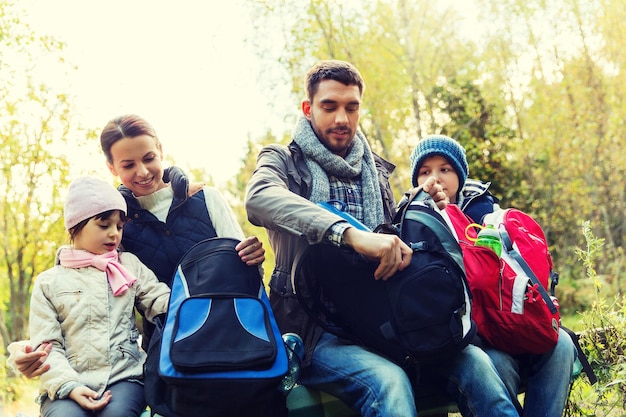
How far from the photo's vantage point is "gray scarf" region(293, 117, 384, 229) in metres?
2.80

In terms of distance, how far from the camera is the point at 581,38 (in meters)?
11.2

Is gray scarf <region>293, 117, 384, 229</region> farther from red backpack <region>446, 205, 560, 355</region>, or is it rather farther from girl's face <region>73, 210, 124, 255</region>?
girl's face <region>73, 210, 124, 255</region>

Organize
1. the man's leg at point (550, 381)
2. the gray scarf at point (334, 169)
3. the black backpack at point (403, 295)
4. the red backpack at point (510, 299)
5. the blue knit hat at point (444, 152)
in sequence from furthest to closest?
the blue knit hat at point (444, 152)
the gray scarf at point (334, 169)
the man's leg at point (550, 381)
the red backpack at point (510, 299)
the black backpack at point (403, 295)

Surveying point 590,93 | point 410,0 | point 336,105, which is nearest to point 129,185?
point 336,105

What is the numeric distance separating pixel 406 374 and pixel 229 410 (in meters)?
0.70

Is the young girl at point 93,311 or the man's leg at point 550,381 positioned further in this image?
the man's leg at point 550,381

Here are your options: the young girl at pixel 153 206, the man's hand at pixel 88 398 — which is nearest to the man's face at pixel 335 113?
the young girl at pixel 153 206

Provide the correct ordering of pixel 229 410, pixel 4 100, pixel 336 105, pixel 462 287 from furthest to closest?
pixel 4 100 → pixel 336 105 → pixel 462 287 → pixel 229 410

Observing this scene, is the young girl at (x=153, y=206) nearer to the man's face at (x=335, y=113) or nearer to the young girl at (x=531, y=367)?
the man's face at (x=335, y=113)

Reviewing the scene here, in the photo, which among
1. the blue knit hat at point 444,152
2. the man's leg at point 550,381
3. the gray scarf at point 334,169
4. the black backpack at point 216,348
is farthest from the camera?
the blue knit hat at point 444,152

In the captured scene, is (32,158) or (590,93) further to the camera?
(590,93)

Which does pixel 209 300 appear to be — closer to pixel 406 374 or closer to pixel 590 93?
pixel 406 374

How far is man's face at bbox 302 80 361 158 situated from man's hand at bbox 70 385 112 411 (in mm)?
1548

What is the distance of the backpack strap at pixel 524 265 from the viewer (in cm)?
254
